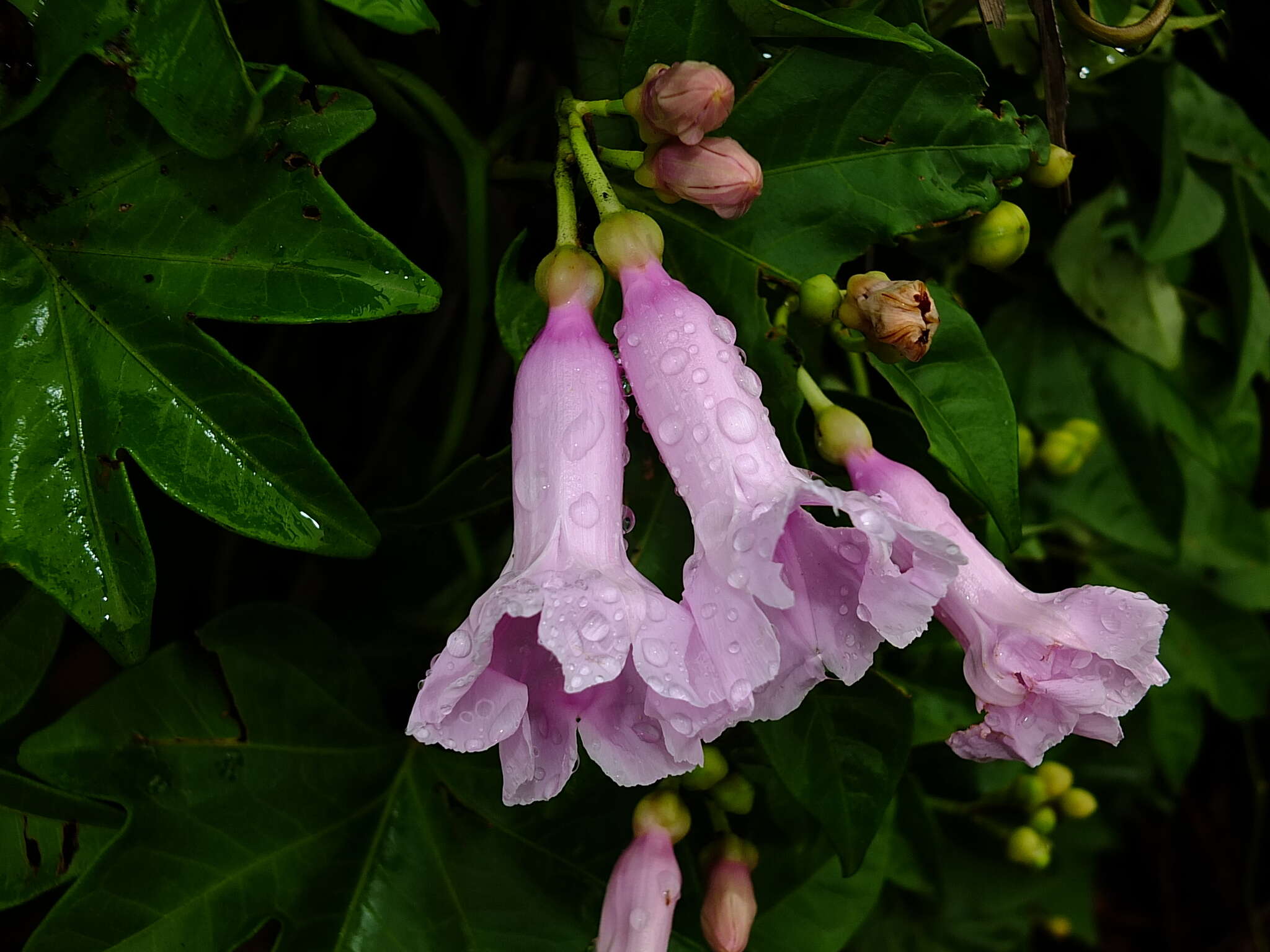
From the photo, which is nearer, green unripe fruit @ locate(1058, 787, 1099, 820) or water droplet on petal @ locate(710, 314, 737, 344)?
water droplet on petal @ locate(710, 314, 737, 344)

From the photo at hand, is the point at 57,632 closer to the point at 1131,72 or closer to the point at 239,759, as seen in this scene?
the point at 239,759

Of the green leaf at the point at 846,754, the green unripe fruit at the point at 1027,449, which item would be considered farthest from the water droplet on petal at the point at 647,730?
the green unripe fruit at the point at 1027,449

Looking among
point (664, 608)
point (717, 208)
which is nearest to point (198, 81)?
point (717, 208)

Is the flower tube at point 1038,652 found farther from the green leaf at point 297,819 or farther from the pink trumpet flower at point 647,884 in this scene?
the green leaf at point 297,819

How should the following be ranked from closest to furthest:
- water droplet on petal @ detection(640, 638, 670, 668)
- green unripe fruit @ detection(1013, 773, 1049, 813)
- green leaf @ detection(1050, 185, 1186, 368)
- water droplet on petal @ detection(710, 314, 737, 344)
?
water droplet on petal @ detection(640, 638, 670, 668)
water droplet on petal @ detection(710, 314, 737, 344)
green leaf @ detection(1050, 185, 1186, 368)
green unripe fruit @ detection(1013, 773, 1049, 813)

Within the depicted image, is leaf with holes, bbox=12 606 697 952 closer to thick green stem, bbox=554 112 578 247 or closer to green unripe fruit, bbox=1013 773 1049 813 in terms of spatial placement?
thick green stem, bbox=554 112 578 247

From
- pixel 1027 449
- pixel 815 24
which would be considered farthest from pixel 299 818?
pixel 1027 449

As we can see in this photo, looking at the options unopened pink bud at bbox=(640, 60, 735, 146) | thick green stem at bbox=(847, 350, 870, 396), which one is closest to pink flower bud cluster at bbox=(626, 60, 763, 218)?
unopened pink bud at bbox=(640, 60, 735, 146)
